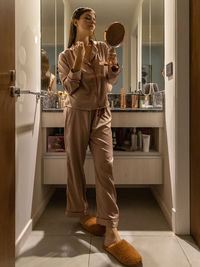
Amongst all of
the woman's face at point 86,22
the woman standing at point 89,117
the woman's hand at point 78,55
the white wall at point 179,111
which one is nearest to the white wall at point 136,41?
the white wall at point 179,111

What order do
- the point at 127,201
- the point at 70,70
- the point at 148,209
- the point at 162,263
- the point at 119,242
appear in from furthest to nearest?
the point at 127,201
the point at 148,209
the point at 70,70
the point at 119,242
the point at 162,263

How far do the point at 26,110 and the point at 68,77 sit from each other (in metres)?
0.34

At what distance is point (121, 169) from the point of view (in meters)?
2.17

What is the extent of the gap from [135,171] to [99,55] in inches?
37.2

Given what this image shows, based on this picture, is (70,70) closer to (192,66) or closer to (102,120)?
(102,120)

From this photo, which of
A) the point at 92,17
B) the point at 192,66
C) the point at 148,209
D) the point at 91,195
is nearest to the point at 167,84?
the point at 192,66

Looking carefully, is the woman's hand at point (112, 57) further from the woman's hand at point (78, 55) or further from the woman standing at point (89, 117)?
the woman's hand at point (78, 55)

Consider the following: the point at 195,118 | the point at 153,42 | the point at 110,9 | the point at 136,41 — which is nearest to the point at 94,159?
the point at 195,118

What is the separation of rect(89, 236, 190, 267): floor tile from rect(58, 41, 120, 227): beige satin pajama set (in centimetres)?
19

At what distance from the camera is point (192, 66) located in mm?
1740

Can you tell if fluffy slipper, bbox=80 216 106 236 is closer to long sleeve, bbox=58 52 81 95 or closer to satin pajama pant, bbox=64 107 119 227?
satin pajama pant, bbox=64 107 119 227

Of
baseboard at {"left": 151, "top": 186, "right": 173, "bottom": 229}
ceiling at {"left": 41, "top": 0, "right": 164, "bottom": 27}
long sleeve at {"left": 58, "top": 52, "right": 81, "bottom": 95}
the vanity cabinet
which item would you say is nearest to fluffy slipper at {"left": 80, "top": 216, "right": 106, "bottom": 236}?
the vanity cabinet

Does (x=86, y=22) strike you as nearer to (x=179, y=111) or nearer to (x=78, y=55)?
(x=78, y=55)

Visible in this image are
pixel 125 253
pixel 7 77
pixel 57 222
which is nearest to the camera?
pixel 7 77
